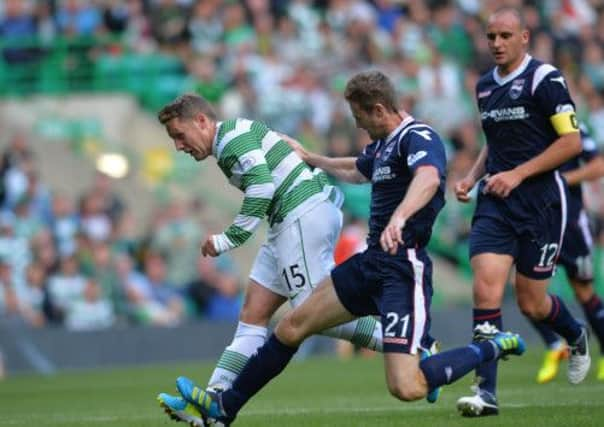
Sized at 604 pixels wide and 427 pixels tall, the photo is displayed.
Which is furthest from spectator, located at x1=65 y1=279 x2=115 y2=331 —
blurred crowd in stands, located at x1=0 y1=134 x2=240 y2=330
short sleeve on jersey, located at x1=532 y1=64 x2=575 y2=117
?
short sleeve on jersey, located at x1=532 y1=64 x2=575 y2=117

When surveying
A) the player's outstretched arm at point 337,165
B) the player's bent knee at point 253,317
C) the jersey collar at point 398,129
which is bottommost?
the player's bent knee at point 253,317

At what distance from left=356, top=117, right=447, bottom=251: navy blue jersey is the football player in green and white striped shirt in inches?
31.8

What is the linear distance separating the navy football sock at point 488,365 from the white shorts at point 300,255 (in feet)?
3.43

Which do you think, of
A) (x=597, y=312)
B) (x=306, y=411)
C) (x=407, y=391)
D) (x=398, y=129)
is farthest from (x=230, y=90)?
(x=407, y=391)

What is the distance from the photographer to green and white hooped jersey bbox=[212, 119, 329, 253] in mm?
10180

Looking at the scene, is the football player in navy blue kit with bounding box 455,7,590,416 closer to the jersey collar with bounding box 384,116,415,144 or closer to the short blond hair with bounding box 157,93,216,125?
the jersey collar with bounding box 384,116,415,144

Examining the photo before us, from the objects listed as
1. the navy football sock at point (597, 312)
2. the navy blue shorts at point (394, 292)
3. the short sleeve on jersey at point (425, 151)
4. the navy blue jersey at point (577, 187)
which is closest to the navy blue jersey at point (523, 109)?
the short sleeve on jersey at point (425, 151)

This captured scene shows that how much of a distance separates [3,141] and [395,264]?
48.2 ft

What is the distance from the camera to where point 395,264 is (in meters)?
9.62

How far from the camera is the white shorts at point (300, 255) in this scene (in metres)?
10.6

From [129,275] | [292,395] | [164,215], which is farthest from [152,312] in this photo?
[292,395]

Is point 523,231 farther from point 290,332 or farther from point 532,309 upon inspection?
point 290,332

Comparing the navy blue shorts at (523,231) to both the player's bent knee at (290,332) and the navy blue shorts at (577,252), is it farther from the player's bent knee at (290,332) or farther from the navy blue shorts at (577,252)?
the navy blue shorts at (577,252)

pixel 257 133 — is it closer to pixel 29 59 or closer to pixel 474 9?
pixel 29 59
